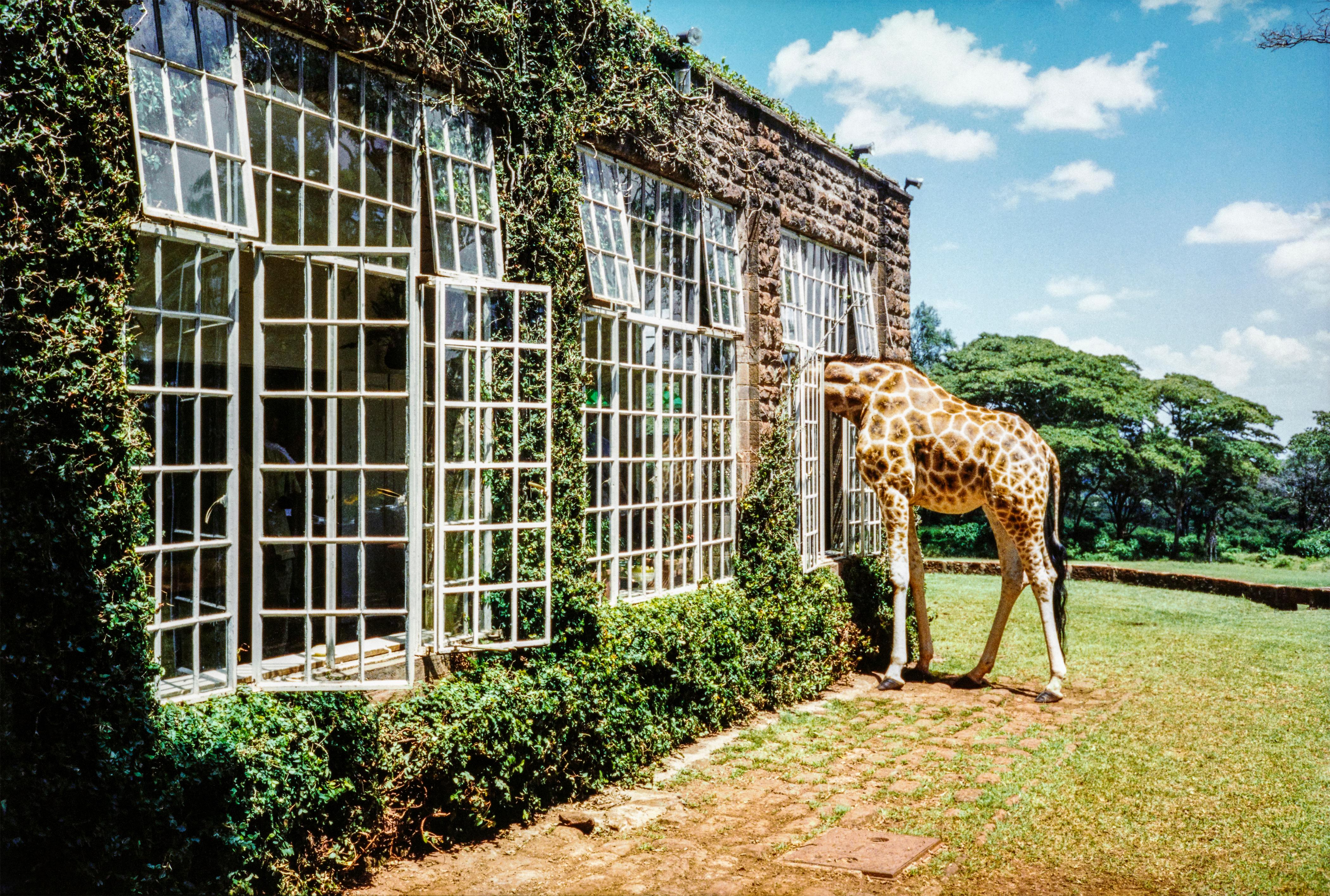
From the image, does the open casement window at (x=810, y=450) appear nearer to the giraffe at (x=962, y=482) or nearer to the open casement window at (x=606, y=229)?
the giraffe at (x=962, y=482)

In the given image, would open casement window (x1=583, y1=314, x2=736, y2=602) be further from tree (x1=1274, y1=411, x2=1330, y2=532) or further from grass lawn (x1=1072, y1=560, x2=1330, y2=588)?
tree (x1=1274, y1=411, x2=1330, y2=532)

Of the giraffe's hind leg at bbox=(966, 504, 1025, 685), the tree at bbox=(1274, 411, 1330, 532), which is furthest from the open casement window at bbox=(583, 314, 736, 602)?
the tree at bbox=(1274, 411, 1330, 532)

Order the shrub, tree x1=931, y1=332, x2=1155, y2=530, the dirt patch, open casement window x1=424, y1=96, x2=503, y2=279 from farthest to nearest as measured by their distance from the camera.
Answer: tree x1=931, y1=332, x2=1155, y2=530 → the shrub → open casement window x1=424, y1=96, x2=503, y2=279 → the dirt patch

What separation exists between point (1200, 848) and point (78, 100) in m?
6.88

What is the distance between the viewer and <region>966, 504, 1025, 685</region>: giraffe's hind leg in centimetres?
Result: 1056

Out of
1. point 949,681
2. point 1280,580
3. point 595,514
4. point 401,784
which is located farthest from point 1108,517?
point 401,784

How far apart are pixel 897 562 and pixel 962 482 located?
40.1 inches

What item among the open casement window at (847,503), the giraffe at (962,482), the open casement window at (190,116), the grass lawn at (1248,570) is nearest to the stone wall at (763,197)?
the giraffe at (962,482)

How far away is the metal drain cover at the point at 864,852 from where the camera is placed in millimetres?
5727

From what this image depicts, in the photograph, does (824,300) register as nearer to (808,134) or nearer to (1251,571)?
(808,134)

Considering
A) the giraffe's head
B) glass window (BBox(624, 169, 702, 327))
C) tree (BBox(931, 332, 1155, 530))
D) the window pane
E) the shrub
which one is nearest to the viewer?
the window pane

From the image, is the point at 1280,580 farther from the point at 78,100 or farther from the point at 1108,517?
the point at 78,100

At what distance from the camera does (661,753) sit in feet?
25.3

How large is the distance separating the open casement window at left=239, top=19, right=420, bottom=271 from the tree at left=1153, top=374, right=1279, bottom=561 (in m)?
26.4
